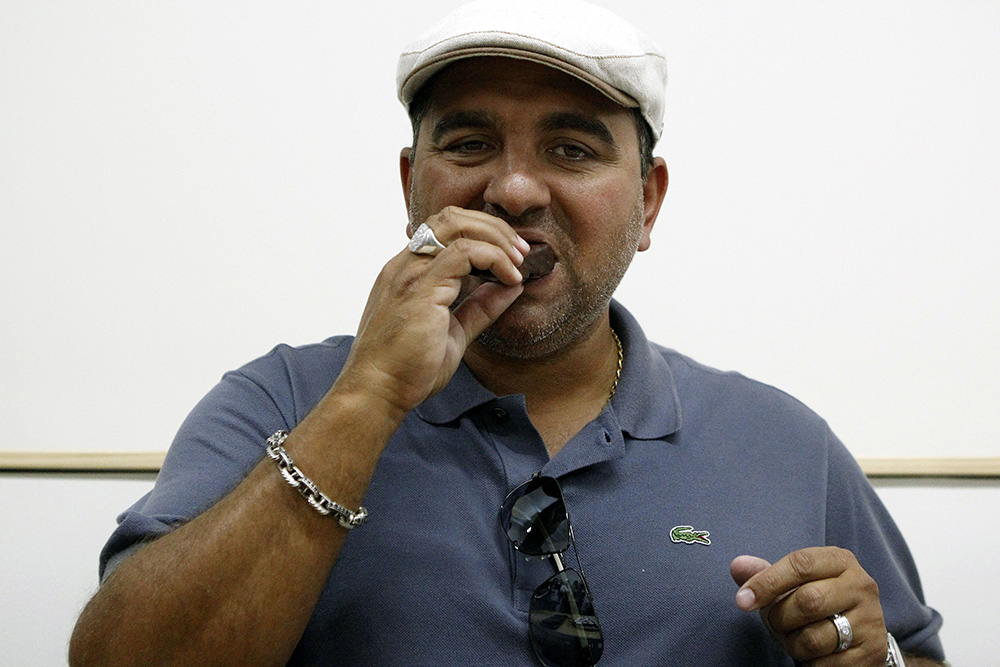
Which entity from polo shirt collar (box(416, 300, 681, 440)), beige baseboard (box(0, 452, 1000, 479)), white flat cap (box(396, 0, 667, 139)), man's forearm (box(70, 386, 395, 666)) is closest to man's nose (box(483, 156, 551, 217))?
white flat cap (box(396, 0, 667, 139))

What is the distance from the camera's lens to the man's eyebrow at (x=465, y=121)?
1.19 metres

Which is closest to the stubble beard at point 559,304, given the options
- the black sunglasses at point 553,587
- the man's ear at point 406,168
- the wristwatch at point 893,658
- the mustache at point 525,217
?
the mustache at point 525,217

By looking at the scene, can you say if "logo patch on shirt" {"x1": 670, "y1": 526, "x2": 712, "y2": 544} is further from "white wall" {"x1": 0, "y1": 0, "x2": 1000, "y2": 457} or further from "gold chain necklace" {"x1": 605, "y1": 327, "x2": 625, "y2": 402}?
"white wall" {"x1": 0, "y1": 0, "x2": 1000, "y2": 457}

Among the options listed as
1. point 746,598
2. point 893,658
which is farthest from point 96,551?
point 893,658

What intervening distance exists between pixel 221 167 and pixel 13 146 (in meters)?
0.37

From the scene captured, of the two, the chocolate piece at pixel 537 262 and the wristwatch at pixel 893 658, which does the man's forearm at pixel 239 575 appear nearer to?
the chocolate piece at pixel 537 262

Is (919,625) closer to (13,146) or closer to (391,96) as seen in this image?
(391,96)

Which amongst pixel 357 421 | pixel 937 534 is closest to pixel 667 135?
pixel 937 534

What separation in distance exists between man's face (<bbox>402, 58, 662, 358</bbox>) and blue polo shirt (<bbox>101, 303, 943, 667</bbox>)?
0.14 meters

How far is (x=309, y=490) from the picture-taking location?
0.94m

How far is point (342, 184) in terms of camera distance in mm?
1688

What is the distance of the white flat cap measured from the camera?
A: 115cm

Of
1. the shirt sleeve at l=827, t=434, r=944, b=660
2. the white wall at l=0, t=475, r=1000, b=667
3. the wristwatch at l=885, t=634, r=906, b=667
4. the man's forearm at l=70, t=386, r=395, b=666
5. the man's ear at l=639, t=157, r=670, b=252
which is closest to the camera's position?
the man's forearm at l=70, t=386, r=395, b=666

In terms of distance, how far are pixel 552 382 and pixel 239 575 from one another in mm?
559
